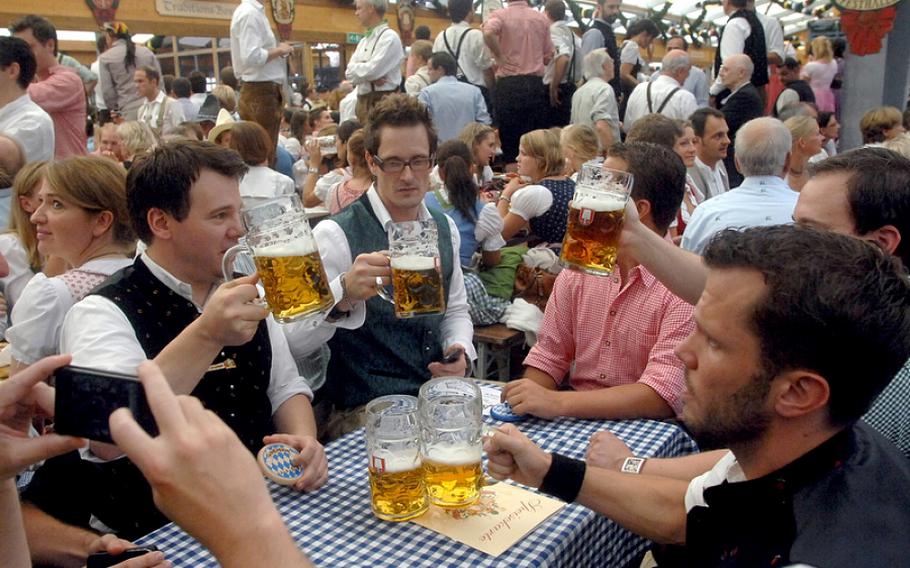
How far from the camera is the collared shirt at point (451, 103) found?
21.8 feet

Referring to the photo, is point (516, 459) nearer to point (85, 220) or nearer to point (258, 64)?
point (85, 220)

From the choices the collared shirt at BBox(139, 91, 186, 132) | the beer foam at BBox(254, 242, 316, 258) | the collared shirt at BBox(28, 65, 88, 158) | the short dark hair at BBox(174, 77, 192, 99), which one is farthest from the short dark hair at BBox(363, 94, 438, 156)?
the short dark hair at BBox(174, 77, 192, 99)

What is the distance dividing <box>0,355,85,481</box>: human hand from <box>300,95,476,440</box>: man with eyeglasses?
4.01 feet

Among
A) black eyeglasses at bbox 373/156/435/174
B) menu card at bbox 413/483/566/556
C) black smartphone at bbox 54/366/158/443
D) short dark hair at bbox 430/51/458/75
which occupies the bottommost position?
menu card at bbox 413/483/566/556

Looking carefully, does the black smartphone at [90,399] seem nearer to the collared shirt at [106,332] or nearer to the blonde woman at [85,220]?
the collared shirt at [106,332]

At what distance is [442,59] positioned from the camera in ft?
22.2

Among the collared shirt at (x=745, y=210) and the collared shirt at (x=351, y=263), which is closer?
the collared shirt at (x=351, y=263)

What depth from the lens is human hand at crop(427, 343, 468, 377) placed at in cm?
221

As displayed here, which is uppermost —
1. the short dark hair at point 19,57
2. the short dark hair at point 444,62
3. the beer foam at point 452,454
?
the short dark hair at point 19,57

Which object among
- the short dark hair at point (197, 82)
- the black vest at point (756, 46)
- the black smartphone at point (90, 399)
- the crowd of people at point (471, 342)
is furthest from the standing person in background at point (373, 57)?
the black smartphone at point (90, 399)

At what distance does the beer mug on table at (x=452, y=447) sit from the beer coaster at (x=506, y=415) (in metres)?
0.43

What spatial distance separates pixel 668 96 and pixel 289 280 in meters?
5.41

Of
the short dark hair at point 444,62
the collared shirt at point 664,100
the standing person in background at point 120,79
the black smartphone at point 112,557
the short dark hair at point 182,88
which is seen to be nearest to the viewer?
the black smartphone at point 112,557

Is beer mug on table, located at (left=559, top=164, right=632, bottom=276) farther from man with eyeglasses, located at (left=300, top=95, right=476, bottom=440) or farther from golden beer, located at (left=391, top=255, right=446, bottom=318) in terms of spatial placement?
man with eyeglasses, located at (left=300, top=95, right=476, bottom=440)
